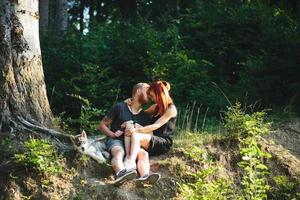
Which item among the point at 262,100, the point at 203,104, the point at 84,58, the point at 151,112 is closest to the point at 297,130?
the point at 262,100

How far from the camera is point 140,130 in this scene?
26.1 ft

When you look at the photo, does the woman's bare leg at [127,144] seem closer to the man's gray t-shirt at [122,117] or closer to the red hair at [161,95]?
the man's gray t-shirt at [122,117]

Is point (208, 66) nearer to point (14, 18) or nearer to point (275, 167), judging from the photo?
point (275, 167)

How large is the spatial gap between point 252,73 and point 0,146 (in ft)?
18.9

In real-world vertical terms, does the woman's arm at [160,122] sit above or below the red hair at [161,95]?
below

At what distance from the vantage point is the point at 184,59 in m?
12.4

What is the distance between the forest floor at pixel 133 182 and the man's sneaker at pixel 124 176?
0.54 feet

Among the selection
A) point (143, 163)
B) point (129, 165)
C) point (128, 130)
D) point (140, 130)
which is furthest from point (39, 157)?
point (140, 130)

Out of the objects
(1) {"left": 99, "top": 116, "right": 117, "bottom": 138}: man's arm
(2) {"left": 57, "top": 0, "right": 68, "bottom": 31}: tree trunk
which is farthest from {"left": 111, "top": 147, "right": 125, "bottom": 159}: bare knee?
(2) {"left": 57, "top": 0, "right": 68, "bottom": 31}: tree trunk

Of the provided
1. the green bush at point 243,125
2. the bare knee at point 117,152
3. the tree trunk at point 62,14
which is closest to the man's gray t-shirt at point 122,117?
the bare knee at point 117,152

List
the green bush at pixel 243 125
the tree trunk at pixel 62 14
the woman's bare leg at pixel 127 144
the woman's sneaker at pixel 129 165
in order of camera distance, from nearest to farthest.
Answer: the woman's sneaker at pixel 129 165
the woman's bare leg at pixel 127 144
the green bush at pixel 243 125
the tree trunk at pixel 62 14

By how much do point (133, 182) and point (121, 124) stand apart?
965mm

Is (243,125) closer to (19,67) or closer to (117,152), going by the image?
(117,152)

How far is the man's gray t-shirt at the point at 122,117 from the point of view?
26.9 feet
